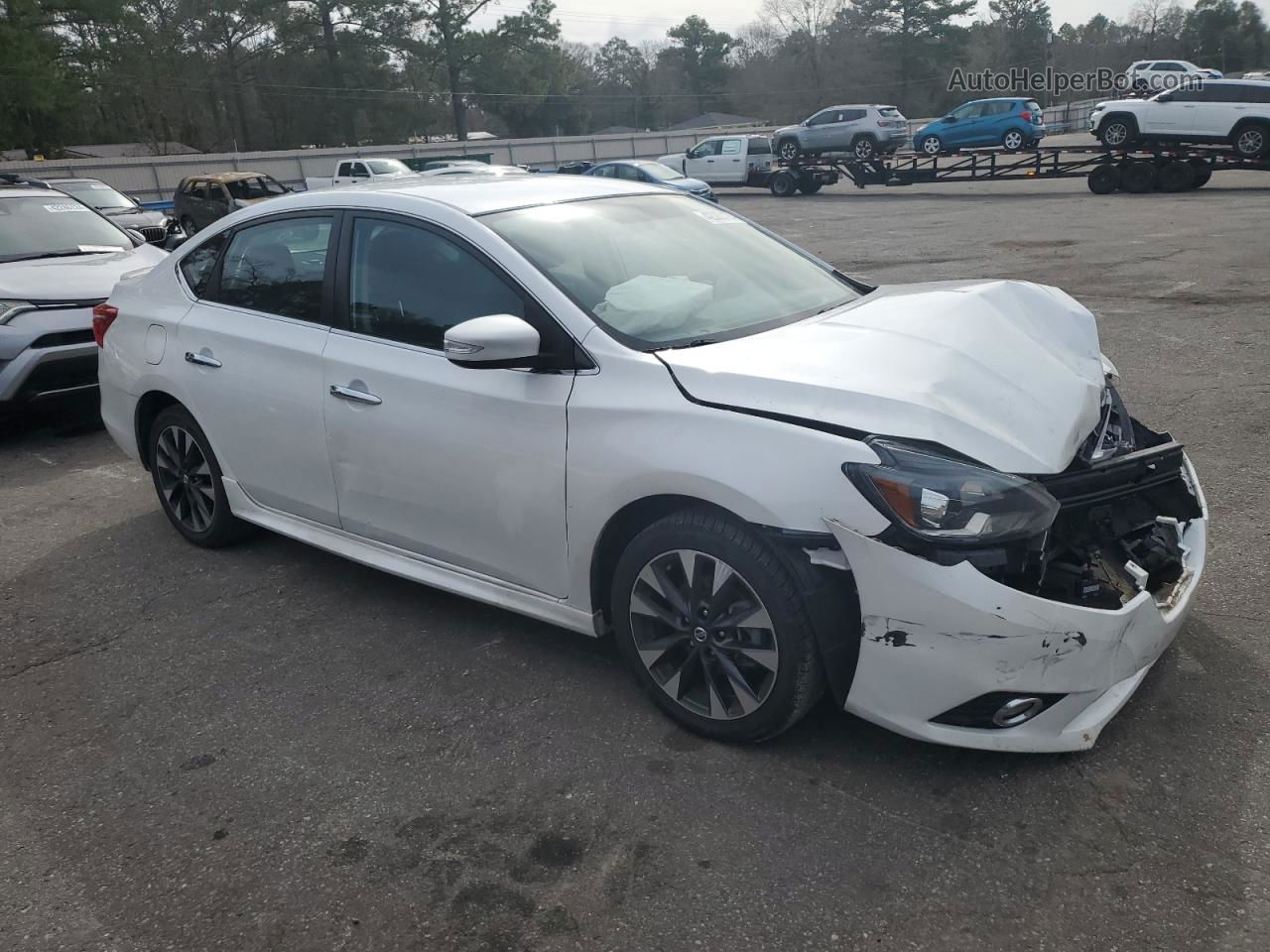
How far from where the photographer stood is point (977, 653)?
2.65m

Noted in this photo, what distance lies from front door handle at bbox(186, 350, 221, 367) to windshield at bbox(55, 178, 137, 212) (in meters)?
15.2

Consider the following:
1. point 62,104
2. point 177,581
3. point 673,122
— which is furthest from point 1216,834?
point 673,122

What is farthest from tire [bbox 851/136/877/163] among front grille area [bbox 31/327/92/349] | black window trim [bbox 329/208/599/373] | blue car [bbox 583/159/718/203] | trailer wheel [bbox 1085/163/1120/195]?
black window trim [bbox 329/208/599/373]

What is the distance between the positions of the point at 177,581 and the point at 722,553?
2.96 m

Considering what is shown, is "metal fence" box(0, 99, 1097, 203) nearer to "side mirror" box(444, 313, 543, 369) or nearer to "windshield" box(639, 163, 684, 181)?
"windshield" box(639, 163, 684, 181)

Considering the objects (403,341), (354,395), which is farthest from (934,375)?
(354,395)

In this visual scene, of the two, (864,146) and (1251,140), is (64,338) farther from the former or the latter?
(864,146)

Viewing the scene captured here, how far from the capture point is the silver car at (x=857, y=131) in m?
32.2

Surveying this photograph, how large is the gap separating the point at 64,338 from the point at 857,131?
29.2m

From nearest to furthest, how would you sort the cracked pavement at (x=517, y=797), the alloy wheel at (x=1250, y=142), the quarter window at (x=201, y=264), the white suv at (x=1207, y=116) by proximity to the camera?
the cracked pavement at (x=517, y=797) → the quarter window at (x=201, y=264) → the white suv at (x=1207, y=116) → the alloy wheel at (x=1250, y=142)

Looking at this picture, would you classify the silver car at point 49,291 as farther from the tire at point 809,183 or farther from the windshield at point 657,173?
the tire at point 809,183

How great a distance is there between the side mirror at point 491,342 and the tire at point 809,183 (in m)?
29.9

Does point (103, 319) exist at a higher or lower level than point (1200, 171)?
higher

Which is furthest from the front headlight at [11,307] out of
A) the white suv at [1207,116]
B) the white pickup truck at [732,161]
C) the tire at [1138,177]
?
the white pickup truck at [732,161]
